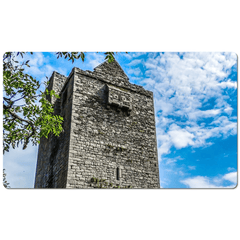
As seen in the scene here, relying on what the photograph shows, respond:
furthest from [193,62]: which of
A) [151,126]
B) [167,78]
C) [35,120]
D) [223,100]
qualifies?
[35,120]

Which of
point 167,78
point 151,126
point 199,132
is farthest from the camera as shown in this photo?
point 151,126

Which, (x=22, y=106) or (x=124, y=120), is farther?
(x=124, y=120)

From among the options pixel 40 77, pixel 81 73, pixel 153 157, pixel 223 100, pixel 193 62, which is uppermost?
pixel 81 73

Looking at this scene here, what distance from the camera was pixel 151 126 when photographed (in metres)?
10.4

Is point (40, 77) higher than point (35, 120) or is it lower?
higher

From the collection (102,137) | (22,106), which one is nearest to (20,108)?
(22,106)

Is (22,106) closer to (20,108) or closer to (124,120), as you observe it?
(20,108)

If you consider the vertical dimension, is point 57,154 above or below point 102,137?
below

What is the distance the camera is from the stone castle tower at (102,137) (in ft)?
27.7

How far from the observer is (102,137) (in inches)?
360

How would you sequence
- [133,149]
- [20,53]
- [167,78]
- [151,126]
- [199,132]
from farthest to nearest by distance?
[151,126]
[133,149]
[167,78]
[199,132]
[20,53]

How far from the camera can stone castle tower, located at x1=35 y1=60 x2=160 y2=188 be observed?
8.43 metres

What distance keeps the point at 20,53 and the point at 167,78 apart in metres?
3.82
